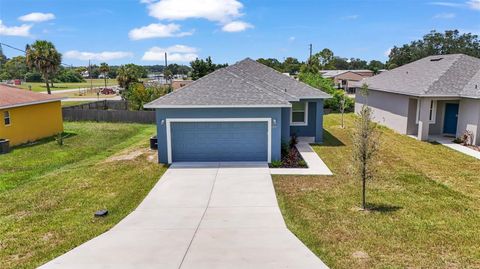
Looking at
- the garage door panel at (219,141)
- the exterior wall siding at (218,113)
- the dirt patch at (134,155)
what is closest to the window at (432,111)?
the exterior wall siding at (218,113)

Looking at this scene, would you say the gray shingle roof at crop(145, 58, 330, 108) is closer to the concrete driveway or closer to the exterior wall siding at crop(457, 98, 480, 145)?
the concrete driveway

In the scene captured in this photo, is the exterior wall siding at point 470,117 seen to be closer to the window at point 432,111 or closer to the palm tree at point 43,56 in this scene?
the window at point 432,111

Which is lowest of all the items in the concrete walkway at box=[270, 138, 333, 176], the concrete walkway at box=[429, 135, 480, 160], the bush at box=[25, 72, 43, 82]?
the concrete walkway at box=[270, 138, 333, 176]

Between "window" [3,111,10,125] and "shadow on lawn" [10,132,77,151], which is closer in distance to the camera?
"window" [3,111,10,125]

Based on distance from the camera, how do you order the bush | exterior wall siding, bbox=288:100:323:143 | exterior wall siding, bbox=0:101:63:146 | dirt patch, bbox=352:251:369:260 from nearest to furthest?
dirt patch, bbox=352:251:369:260 → exterior wall siding, bbox=0:101:63:146 → exterior wall siding, bbox=288:100:323:143 → the bush

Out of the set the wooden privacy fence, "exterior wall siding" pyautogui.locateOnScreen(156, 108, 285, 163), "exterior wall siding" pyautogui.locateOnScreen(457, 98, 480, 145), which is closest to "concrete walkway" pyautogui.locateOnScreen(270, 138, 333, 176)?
"exterior wall siding" pyautogui.locateOnScreen(156, 108, 285, 163)

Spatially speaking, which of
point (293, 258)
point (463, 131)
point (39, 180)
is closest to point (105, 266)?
point (293, 258)

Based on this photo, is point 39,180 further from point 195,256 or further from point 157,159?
point 195,256
